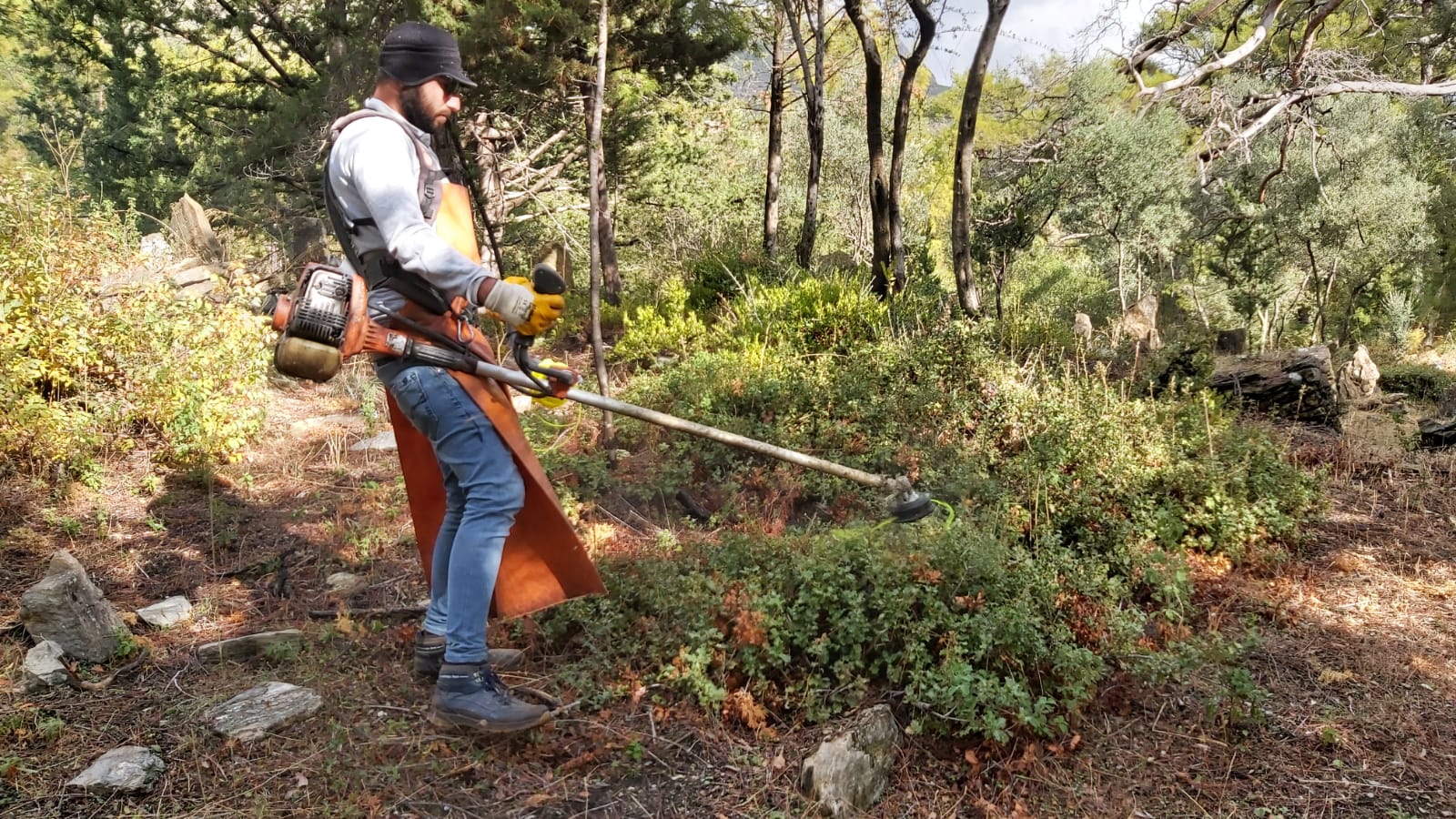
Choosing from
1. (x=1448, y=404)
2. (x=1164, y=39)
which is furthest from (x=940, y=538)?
(x=1164, y=39)

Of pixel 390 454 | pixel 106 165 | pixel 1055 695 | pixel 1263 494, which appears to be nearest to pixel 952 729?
pixel 1055 695

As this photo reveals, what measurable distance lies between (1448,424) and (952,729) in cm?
615

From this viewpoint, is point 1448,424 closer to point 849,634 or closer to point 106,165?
point 849,634

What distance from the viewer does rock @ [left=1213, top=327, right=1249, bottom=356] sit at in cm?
995

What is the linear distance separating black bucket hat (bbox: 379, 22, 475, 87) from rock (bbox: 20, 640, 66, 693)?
2554mm

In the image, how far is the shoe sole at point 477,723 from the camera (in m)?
2.83

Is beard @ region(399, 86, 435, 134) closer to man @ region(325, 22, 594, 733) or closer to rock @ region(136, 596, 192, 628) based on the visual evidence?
man @ region(325, 22, 594, 733)

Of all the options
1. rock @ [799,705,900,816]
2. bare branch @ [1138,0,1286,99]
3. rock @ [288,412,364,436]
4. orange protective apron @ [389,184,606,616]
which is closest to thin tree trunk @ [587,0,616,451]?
rock @ [288,412,364,436]

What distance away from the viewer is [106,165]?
15.0 meters

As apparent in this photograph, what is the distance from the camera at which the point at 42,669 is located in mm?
3139

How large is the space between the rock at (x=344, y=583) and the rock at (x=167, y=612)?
0.60 meters

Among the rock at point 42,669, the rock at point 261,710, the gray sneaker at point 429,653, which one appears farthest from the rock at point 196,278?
the gray sneaker at point 429,653

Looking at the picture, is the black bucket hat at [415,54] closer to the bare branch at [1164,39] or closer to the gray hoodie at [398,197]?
the gray hoodie at [398,197]

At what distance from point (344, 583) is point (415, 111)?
2.52 meters
